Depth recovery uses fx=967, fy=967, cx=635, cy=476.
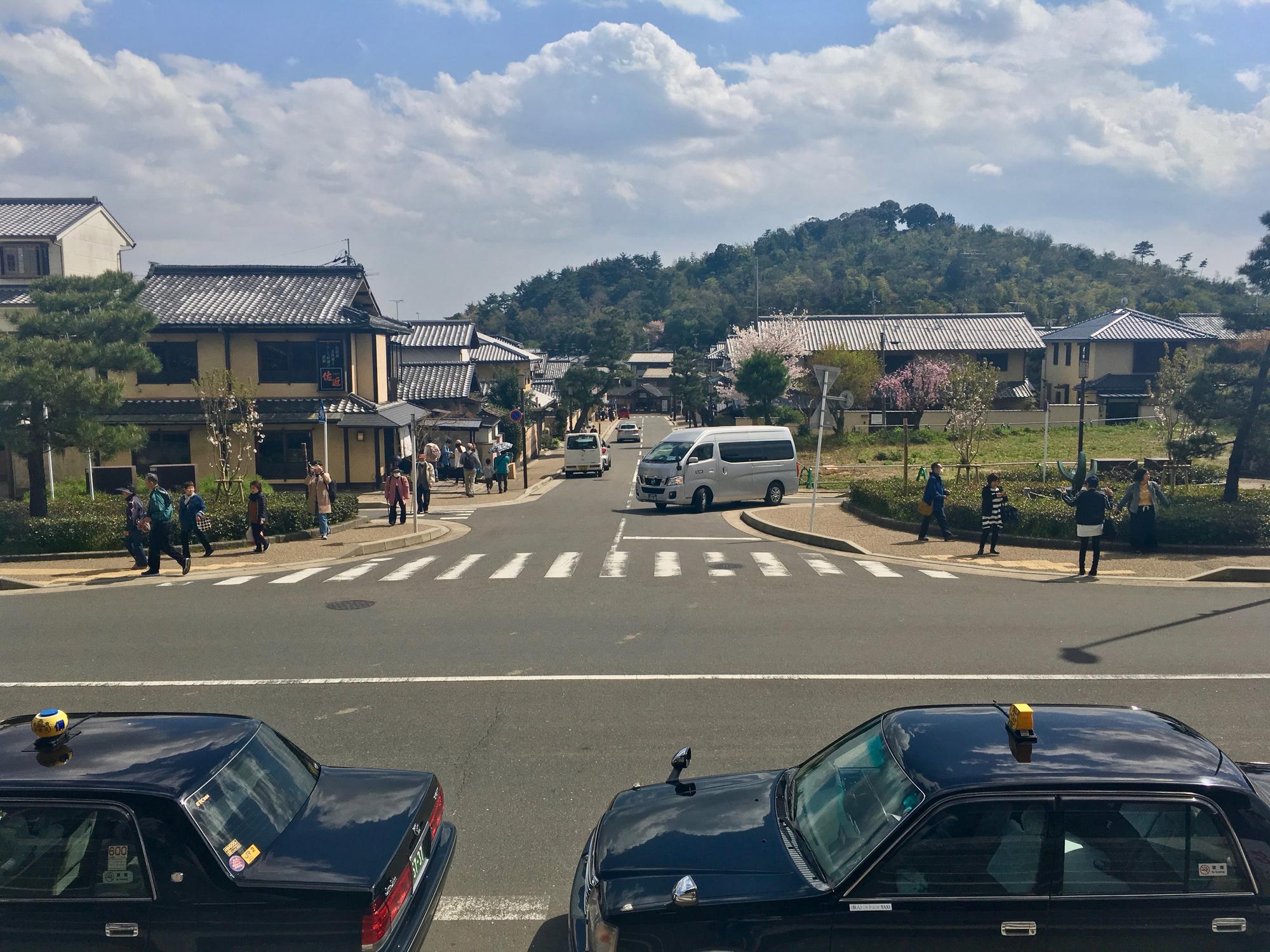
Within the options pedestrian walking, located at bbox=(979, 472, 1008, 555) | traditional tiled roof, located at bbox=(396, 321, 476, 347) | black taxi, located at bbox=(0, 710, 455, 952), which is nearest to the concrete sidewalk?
pedestrian walking, located at bbox=(979, 472, 1008, 555)

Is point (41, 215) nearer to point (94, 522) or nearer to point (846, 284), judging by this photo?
point (94, 522)

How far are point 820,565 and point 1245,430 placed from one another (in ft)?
33.4

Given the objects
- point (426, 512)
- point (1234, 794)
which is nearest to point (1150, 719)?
point (1234, 794)

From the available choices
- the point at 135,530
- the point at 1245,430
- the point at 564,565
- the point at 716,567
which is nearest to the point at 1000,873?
the point at 716,567

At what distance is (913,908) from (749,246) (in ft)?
575

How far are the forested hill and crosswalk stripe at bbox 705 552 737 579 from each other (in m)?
54.4

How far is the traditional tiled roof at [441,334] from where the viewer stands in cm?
6234

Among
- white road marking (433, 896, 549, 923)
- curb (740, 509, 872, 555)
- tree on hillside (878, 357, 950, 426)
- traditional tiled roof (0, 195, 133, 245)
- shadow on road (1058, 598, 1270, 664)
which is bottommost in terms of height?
curb (740, 509, 872, 555)

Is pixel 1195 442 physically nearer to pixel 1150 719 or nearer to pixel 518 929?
pixel 1150 719

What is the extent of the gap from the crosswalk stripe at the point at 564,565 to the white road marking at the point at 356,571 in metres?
3.34

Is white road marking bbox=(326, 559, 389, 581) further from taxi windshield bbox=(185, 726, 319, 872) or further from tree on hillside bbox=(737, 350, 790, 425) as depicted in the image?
tree on hillside bbox=(737, 350, 790, 425)

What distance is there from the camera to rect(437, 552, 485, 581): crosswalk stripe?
16.7 meters

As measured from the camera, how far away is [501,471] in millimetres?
34750

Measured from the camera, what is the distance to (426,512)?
1132 inches
